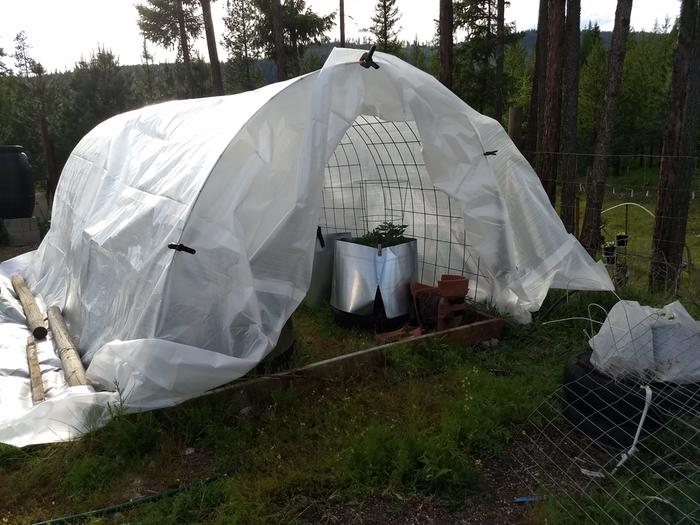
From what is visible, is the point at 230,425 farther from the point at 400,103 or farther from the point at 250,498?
the point at 400,103

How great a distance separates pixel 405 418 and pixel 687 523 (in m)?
1.38

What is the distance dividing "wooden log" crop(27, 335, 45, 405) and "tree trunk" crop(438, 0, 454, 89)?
6175 millimetres

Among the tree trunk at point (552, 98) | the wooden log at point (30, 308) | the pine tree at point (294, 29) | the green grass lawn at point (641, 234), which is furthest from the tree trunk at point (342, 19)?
the wooden log at point (30, 308)

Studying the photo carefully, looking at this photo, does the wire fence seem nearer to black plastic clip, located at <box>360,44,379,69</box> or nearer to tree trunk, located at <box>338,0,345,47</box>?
black plastic clip, located at <box>360,44,379,69</box>

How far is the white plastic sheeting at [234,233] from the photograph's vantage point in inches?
112

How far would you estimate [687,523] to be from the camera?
1889mm

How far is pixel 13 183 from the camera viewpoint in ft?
28.9

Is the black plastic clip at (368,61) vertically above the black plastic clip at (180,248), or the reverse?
the black plastic clip at (368,61)

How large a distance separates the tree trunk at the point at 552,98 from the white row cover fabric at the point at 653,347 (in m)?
3.55

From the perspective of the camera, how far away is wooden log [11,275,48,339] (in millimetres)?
4254

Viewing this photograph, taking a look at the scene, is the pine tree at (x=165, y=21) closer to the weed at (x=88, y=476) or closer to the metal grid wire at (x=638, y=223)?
the metal grid wire at (x=638, y=223)

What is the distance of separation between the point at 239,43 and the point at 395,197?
3072 cm

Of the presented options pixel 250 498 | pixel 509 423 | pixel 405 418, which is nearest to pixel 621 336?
pixel 509 423

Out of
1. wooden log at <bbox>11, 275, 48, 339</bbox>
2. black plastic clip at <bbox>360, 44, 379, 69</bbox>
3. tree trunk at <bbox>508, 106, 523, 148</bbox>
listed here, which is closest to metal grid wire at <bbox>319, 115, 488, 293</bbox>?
black plastic clip at <bbox>360, 44, 379, 69</bbox>
